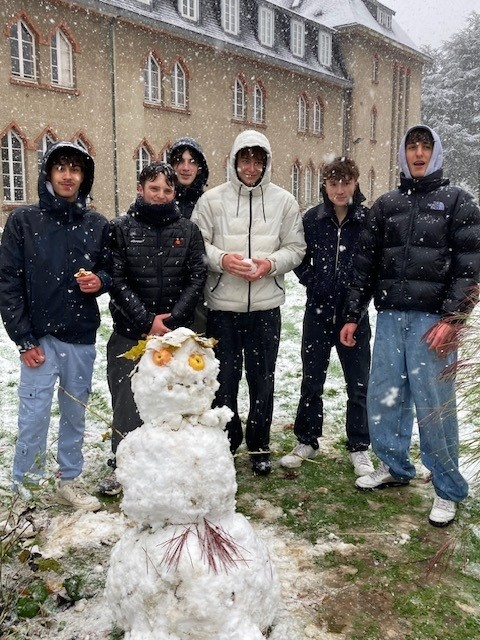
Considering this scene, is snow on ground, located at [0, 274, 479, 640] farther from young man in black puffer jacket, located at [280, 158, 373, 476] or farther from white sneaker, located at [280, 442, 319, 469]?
young man in black puffer jacket, located at [280, 158, 373, 476]

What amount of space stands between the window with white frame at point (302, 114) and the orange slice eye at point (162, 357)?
76.0 feet

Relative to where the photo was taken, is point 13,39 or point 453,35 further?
point 453,35

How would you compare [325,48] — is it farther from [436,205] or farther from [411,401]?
[411,401]

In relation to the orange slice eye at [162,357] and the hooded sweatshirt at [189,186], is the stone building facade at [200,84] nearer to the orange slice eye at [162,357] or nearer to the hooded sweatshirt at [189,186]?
the hooded sweatshirt at [189,186]

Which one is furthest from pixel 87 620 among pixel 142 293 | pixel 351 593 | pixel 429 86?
pixel 429 86

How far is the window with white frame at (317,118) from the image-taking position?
24.7 metres

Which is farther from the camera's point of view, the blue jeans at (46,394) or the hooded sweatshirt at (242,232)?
the hooded sweatshirt at (242,232)

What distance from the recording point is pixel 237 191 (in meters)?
3.88

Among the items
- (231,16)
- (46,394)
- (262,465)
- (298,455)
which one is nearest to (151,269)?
(46,394)

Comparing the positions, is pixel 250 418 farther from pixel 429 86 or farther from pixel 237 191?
pixel 429 86

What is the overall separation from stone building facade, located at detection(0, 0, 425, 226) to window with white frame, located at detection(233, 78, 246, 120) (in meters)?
0.05

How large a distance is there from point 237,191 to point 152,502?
2.30 metres

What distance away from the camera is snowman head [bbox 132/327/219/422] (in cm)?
230

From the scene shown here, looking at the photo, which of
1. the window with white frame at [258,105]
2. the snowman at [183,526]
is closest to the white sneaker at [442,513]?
the snowman at [183,526]
